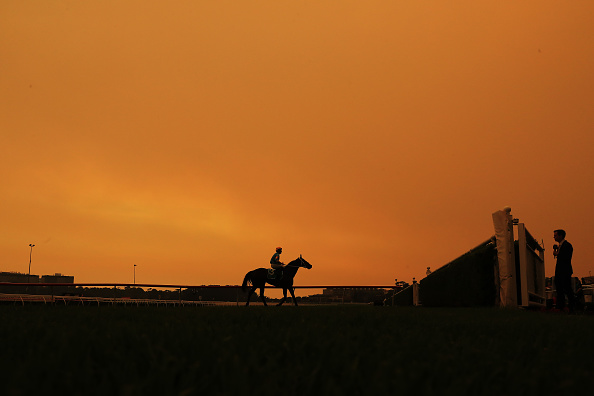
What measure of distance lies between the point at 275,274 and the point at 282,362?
1649 cm

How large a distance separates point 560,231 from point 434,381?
1218cm

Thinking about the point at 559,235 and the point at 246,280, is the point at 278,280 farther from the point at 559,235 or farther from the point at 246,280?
the point at 559,235

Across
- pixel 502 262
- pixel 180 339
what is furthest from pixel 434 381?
pixel 502 262

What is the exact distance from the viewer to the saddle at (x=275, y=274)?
1952 cm

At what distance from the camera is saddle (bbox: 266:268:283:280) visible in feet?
64.0

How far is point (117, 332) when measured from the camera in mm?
4336

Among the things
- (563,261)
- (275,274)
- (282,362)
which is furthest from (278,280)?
(282,362)

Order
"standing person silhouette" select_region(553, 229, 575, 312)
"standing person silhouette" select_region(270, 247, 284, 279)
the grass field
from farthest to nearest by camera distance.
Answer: "standing person silhouette" select_region(270, 247, 284, 279), "standing person silhouette" select_region(553, 229, 575, 312), the grass field

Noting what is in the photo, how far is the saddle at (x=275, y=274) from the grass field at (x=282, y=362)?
14.5 m

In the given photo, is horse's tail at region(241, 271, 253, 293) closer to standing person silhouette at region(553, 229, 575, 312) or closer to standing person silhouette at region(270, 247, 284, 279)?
standing person silhouette at region(270, 247, 284, 279)

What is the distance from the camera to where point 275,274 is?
19.5 meters

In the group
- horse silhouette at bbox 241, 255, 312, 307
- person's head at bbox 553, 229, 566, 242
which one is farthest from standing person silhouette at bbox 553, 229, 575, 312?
horse silhouette at bbox 241, 255, 312, 307

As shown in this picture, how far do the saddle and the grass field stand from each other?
14517 mm

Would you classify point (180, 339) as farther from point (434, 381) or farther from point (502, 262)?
point (502, 262)
